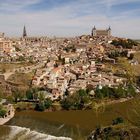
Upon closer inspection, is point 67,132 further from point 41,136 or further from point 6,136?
point 6,136

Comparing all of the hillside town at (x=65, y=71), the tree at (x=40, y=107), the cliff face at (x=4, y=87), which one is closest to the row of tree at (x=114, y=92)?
the hillside town at (x=65, y=71)

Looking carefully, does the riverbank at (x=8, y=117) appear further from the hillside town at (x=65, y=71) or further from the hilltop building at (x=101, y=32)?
the hilltop building at (x=101, y=32)

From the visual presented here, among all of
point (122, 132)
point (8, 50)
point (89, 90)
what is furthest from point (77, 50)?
point (122, 132)

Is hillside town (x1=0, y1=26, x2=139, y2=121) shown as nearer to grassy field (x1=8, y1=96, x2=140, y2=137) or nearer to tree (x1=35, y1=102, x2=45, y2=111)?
tree (x1=35, y1=102, x2=45, y2=111)

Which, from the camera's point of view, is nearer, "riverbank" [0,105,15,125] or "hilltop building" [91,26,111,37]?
"riverbank" [0,105,15,125]

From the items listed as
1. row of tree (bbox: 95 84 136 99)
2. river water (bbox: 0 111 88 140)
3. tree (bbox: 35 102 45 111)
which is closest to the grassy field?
river water (bbox: 0 111 88 140)

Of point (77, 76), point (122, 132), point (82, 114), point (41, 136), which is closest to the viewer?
point (122, 132)

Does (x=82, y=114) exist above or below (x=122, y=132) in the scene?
below

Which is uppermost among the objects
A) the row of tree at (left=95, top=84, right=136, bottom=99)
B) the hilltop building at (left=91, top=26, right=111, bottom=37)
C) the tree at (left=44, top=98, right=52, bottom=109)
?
the hilltop building at (left=91, top=26, right=111, bottom=37)

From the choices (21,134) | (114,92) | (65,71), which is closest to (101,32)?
(65,71)

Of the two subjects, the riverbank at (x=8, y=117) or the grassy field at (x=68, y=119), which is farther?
the riverbank at (x=8, y=117)

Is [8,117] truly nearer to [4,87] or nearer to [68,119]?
[68,119]
